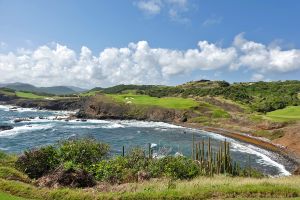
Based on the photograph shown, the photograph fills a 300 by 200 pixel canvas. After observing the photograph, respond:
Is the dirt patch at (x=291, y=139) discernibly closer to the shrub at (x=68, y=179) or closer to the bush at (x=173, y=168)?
the bush at (x=173, y=168)

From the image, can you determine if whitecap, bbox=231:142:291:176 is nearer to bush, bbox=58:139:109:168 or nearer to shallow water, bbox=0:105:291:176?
shallow water, bbox=0:105:291:176

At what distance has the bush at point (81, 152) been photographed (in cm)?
2672

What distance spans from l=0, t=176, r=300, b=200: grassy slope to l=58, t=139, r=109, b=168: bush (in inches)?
290

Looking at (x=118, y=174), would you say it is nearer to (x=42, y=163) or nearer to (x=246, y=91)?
(x=42, y=163)

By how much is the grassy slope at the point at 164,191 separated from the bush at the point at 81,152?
24.2ft

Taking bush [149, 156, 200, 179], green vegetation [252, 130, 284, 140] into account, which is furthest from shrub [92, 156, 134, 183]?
green vegetation [252, 130, 284, 140]

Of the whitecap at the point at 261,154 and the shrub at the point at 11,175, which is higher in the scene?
the shrub at the point at 11,175

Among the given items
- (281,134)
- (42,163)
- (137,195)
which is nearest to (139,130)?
(281,134)

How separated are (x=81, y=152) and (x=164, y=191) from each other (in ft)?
35.1

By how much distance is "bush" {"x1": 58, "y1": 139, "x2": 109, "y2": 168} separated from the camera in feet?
87.7

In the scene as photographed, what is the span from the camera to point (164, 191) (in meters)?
18.7

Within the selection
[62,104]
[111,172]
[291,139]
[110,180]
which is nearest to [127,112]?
[291,139]

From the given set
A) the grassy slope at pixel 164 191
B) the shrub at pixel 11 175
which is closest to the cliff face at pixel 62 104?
the shrub at pixel 11 175

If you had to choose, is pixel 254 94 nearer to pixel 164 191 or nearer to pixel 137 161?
pixel 137 161
